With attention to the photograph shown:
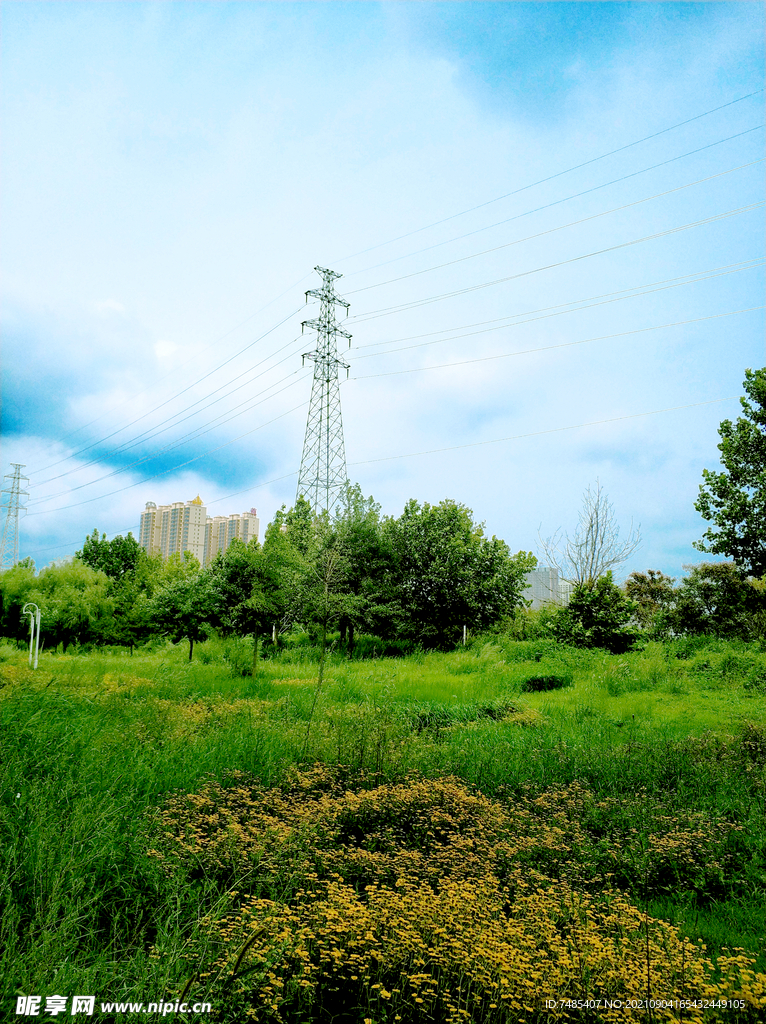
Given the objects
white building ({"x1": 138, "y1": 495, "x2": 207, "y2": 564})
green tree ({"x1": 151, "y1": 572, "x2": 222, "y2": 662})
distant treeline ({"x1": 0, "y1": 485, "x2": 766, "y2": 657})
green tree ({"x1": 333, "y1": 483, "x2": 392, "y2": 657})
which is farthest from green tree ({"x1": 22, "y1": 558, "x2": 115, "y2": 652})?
white building ({"x1": 138, "y1": 495, "x2": 207, "y2": 564})

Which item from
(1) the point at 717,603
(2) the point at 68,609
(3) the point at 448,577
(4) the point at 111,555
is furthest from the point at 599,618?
(4) the point at 111,555

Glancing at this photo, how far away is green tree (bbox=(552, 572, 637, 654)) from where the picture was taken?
1814 centimetres

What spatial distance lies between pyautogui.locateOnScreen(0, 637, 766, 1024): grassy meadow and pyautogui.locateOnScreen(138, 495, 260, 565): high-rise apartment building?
60495 mm

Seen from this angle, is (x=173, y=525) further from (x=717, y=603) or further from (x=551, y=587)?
(x=717, y=603)

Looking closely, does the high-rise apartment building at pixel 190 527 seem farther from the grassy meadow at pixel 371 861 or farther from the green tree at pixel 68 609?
the grassy meadow at pixel 371 861

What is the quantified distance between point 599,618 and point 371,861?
15.9 meters

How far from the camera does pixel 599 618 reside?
Answer: 1836 centimetres

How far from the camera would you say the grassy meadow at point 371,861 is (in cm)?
257

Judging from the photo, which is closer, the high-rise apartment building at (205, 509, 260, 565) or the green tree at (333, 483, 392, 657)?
the green tree at (333, 483, 392, 657)

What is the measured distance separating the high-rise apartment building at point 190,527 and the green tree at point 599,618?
51.0 meters

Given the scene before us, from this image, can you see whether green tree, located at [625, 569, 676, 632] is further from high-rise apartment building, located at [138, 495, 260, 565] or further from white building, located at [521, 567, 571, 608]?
high-rise apartment building, located at [138, 495, 260, 565]

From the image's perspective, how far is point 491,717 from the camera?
10.0m

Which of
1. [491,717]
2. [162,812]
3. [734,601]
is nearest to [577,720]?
[491,717]

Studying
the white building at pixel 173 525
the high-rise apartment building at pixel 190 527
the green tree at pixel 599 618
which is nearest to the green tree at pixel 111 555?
the high-rise apartment building at pixel 190 527
